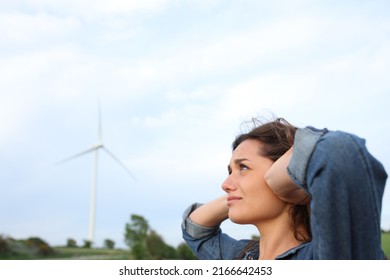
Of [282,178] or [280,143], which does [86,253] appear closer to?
[280,143]

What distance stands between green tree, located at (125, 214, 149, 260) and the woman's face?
32.5 meters

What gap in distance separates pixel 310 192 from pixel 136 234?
37.2 metres

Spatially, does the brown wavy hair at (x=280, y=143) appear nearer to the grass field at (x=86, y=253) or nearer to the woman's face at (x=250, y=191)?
the woman's face at (x=250, y=191)

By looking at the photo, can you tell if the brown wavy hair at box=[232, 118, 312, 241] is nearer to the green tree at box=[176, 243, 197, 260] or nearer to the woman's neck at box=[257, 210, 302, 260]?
the woman's neck at box=[257, 210, 302, 260]

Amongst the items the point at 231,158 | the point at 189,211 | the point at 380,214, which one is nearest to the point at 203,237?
the point at 189,211

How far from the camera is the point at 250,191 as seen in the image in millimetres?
2033

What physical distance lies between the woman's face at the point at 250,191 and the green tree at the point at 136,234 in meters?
32.5

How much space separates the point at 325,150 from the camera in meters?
1.16

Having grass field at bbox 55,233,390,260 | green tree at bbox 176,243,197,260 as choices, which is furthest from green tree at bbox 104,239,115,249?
green tree at bbox 176,243,197,260

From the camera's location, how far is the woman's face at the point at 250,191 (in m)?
2.02

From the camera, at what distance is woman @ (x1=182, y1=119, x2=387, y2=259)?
3.79 feet

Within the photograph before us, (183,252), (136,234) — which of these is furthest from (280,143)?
(136,234)

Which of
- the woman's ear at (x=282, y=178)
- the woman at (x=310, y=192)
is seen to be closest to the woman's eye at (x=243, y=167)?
the woman at (x=310, y=192)
